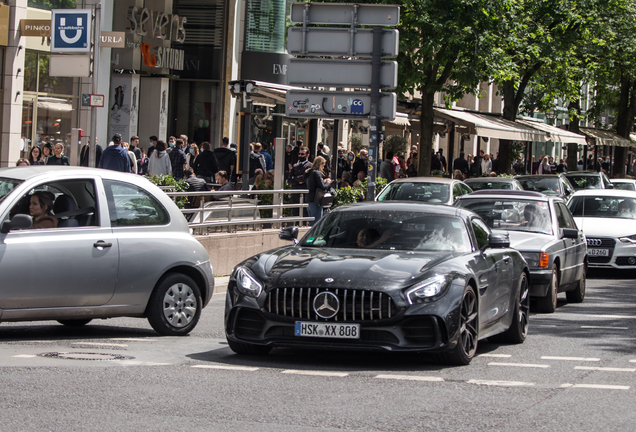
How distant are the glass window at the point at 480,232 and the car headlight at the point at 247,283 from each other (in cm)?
220

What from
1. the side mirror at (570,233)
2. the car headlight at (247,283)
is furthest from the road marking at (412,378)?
the side mirror at (570,233)

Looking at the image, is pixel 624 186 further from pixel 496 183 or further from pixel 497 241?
pixel 497 241

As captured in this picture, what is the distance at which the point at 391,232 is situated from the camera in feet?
28.5

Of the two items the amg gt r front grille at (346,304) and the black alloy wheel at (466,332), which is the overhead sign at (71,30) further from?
the black alloy wheel at (466,332)

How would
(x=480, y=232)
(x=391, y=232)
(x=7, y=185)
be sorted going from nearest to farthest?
(x=391, y=232)
(x=7, y=185)
(x=480, y=232)

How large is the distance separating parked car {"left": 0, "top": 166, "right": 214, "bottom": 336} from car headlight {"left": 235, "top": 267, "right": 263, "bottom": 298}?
4.94 ft

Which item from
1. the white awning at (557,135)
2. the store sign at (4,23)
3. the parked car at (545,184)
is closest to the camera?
the store sign at (4,23)

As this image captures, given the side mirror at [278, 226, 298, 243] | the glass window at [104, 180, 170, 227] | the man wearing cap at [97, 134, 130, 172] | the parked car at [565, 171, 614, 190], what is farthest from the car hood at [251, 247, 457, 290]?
the parked car at [565, 171, 614, 190]

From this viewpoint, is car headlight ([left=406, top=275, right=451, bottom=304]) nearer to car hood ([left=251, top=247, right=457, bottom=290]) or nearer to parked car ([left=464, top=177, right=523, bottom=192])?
car hood ([left=251, top=247, right=457, bottom=290])

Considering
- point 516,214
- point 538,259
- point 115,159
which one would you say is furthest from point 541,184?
point 538,259

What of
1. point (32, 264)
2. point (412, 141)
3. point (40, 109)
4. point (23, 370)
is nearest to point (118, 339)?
point (32, 264)

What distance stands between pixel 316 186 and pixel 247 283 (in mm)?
11001

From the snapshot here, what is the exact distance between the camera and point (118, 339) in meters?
9.19

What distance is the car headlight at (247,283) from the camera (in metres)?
7.79
